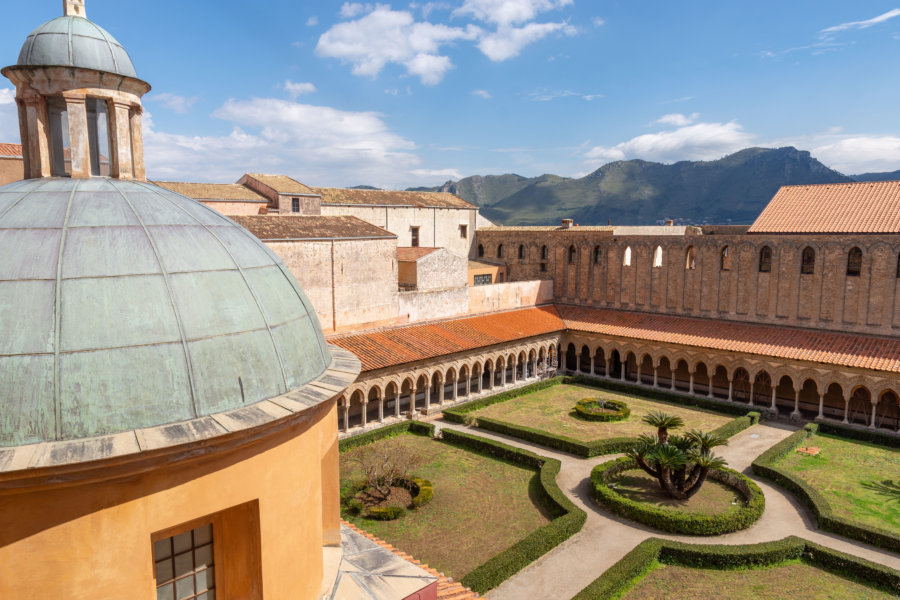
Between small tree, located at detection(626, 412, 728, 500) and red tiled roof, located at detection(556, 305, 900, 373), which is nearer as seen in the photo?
small tree, located at detection(626, 412, 728, 500)

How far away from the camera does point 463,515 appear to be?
675 inches

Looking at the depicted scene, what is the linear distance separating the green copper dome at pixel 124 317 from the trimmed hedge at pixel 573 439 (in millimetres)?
17394

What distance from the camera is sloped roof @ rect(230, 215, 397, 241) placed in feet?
76.4

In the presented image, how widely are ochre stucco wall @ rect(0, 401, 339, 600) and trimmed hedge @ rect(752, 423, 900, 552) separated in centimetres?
1603

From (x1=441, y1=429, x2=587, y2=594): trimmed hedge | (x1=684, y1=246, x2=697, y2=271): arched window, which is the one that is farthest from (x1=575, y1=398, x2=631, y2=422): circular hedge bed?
(x1=684, y1=246, x2=697, y2=271): arched window

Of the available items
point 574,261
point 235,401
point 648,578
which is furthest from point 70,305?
point 574,261

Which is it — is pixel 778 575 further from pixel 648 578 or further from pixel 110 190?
pixel 110 190

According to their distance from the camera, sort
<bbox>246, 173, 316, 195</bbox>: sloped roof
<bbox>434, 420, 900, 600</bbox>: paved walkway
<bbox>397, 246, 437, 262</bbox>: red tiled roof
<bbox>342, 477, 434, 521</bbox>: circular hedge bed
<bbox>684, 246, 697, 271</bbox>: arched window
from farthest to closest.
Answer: <bbox>246, 173, 316, 195</bbox>: sloped roof < <bbox>684, 246, 697, 271</bbox>: arched window < <bbox>397, 246, 437, 262</bbox>: red tiled roof < <bbox>342, 477, 434, 521</bbox>: circular hedge bed < <bbox>434, 420, 900, 600</bbox>: paved walkway

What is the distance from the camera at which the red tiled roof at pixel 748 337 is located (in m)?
24.7

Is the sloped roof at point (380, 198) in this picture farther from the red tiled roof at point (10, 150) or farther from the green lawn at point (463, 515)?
the green lawn at point (463, 515)

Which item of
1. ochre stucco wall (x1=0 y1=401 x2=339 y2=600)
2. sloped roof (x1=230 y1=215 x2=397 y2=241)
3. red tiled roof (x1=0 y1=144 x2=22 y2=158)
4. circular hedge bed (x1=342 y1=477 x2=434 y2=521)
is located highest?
red tiled roof (x1=0 y1=144 x2=22 y2=158)

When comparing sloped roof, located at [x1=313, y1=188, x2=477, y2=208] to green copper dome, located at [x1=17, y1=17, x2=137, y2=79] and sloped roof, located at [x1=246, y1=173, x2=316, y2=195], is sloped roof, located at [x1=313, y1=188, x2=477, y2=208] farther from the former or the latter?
green copper dome, located at [x1=17, y1=17, x2=137, y2=79]

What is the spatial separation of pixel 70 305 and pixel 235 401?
167 cm

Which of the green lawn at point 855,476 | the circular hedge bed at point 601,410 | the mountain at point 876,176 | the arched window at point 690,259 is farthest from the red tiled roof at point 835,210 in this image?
the mountain at point 876,176
